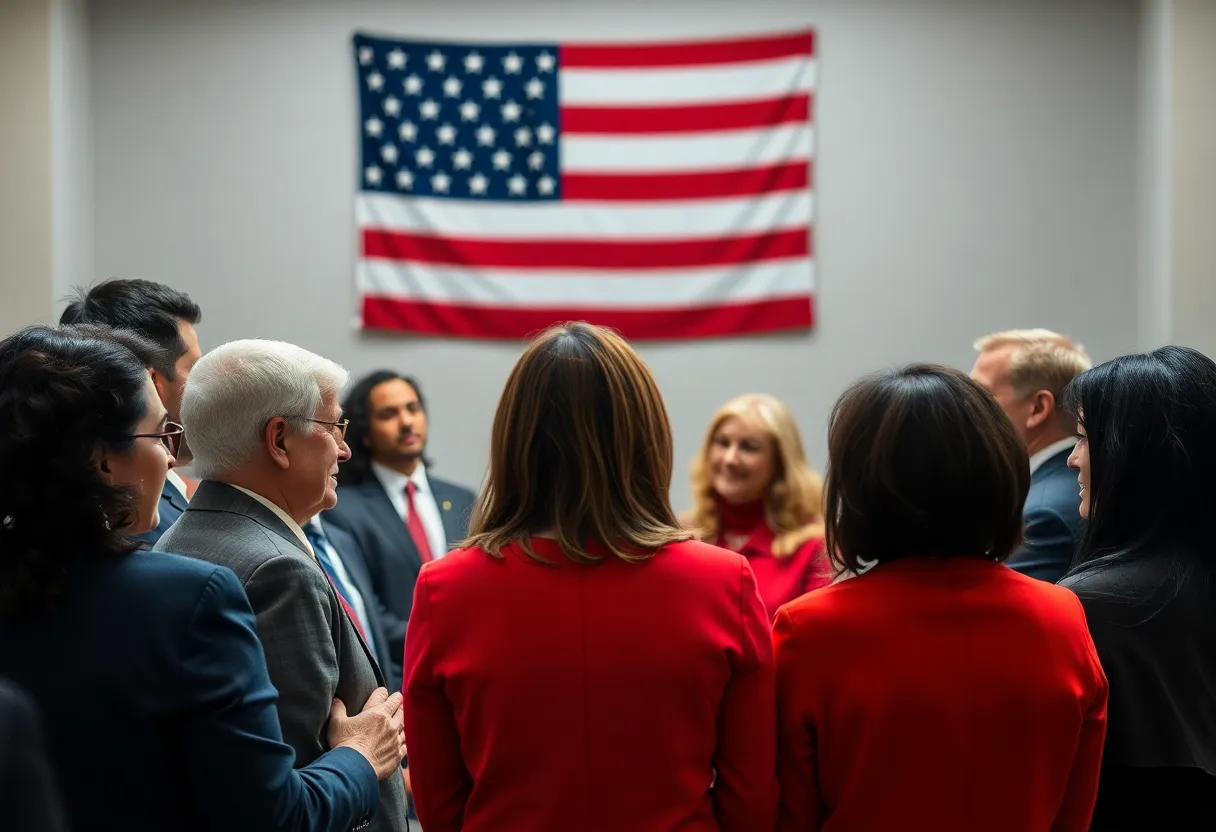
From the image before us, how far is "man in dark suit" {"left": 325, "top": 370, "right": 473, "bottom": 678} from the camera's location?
14.6 feet

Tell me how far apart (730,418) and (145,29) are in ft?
11.6

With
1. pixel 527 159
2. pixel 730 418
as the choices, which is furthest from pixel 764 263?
pixel 730 418

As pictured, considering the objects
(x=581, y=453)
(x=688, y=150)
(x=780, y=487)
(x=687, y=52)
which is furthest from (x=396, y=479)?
(x=581, y=453)

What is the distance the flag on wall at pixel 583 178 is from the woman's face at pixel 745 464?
5.43ft

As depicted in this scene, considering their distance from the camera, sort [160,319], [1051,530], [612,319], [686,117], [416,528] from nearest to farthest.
Answer: [1051,530] → [160,319] → [416,528] → [686,117] → [612,319]

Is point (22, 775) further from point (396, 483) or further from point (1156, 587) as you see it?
point (396, 483)

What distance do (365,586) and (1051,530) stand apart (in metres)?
2.08

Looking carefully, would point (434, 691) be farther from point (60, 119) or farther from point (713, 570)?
point (60, 119)

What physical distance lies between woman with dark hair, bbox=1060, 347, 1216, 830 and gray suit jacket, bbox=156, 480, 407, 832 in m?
1.18

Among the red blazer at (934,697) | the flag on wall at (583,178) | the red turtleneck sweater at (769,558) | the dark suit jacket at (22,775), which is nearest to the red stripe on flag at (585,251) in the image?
the flag on wall at (583,178)

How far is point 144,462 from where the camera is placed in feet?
5.65

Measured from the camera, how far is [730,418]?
443 centimetres

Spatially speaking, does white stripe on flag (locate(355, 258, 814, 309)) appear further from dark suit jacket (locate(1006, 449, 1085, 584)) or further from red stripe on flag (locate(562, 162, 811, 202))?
dark suit jacket (locate(1006, 449, 1085, 584))

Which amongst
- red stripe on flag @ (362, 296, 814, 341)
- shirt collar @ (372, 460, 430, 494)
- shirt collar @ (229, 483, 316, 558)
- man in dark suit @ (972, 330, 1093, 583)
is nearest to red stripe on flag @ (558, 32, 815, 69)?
red stripe on flag @ (362, 296, 814, 341)
